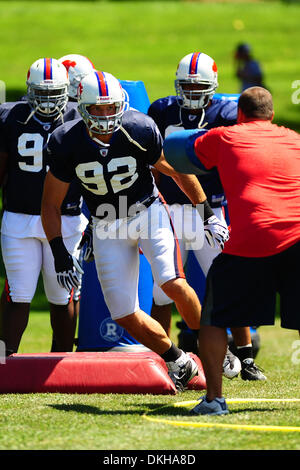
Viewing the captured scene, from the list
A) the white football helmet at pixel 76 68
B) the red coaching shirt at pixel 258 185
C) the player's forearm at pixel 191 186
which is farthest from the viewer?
the white football helmet at pixel 76 68

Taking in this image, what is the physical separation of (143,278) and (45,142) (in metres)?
1.24

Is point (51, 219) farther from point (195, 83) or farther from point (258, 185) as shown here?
point (195, 83)

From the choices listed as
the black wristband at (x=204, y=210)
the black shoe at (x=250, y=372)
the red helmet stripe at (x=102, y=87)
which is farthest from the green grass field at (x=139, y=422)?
the red helmet stripe at (x=102, y=87)

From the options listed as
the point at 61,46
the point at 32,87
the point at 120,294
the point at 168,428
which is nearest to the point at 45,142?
the point at 32,87

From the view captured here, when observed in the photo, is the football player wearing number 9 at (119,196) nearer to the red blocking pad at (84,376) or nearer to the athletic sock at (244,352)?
the red blocking pad at (84,376)

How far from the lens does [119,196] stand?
5.75 metres

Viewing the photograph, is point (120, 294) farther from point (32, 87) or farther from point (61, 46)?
point (61, 46)

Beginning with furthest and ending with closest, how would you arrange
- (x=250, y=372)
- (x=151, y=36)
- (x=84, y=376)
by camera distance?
(x=151, y=36)
(x=250, y=372)
(x=84, y=376)

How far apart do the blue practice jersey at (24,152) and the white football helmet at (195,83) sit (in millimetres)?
773

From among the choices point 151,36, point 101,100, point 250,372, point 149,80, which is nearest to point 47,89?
point 101,100

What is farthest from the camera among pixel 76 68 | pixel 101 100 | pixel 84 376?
pixel 76 68

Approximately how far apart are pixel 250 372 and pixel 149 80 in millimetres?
18863

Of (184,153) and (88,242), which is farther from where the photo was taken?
(88,242)

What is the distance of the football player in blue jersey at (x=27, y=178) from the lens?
640cm
